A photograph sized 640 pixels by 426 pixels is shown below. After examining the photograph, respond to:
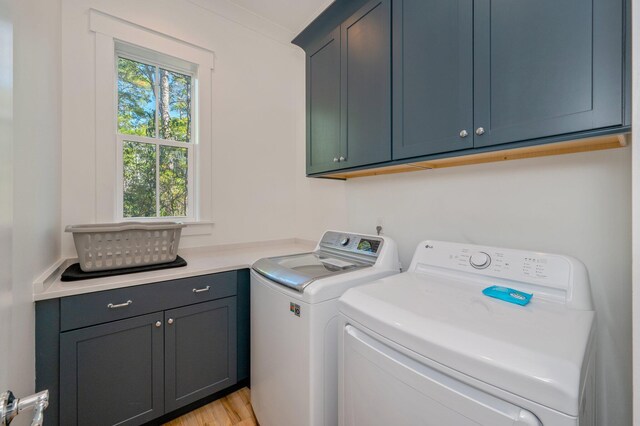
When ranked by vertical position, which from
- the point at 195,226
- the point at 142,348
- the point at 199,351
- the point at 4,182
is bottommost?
the point at 199,351

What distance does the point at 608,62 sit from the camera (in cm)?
83

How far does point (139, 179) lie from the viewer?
1.99 m

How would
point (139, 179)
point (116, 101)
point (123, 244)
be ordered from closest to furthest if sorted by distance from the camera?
point (123, 244)
point (116, 101)
point (139, 179)

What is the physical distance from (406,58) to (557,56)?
0.64 m

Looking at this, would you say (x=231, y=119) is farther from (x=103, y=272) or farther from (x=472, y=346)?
(x=472, y=346)

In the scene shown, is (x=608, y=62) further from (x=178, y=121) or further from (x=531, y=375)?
(x=178, y=121)

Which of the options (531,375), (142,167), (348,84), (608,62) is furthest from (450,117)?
(142,167)

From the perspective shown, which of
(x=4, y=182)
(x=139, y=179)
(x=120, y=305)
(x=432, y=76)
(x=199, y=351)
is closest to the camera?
(x=4, y=182)

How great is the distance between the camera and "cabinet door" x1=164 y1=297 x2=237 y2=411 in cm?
155

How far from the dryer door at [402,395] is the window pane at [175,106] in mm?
2024

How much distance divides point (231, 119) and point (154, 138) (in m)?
0.62

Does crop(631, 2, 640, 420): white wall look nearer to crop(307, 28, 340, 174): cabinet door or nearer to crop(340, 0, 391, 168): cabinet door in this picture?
crop(340, 0, 391, 168): cabinet door

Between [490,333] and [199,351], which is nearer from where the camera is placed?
[490,333]

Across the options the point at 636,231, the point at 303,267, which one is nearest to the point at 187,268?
the point at 303,267
